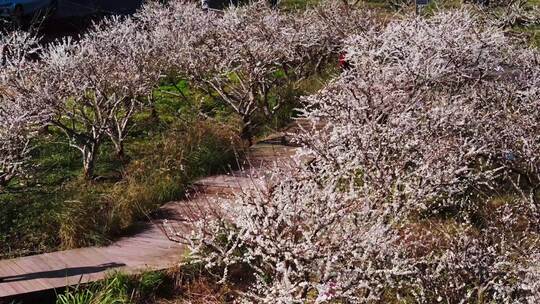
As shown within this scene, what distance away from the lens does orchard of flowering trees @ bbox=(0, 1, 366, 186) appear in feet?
31.7

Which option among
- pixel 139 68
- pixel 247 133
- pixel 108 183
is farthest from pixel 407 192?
pixel 247 133

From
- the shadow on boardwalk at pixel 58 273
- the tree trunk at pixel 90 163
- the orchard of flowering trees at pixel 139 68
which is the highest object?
the orchard of flowering trees at pixel 139 68

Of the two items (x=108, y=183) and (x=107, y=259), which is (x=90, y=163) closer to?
(x=108, y=183)

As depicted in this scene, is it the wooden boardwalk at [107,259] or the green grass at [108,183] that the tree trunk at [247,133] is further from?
the wooden boardwalk at [107,259]

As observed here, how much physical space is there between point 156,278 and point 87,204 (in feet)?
6.22

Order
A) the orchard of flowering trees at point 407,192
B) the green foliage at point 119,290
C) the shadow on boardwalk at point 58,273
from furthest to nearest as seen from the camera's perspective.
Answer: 1. the shadow on boardwalk at point 58,273
2. the green foliage at point 119,290
3. the orchard of flowering trees at point 407,192

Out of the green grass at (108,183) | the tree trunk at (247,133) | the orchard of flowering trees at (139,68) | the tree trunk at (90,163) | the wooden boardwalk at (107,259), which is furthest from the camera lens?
the tree trunk at (247,133)

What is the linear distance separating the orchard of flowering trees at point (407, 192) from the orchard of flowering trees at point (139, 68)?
1.90 m

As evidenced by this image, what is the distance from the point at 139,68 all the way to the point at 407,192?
225 inches

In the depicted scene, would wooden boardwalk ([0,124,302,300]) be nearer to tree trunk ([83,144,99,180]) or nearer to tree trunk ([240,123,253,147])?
tree trunk ([83,144,99,180])

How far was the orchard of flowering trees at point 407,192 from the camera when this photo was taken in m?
5.11

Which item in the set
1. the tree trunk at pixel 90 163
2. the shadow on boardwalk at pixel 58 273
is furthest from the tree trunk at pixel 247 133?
the shadow on boardwalk at pixel 58 273

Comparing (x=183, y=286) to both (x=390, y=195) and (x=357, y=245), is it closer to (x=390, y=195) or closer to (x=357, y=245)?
(x=390, y=195)

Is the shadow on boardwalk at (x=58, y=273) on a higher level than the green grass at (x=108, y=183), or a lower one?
lower
